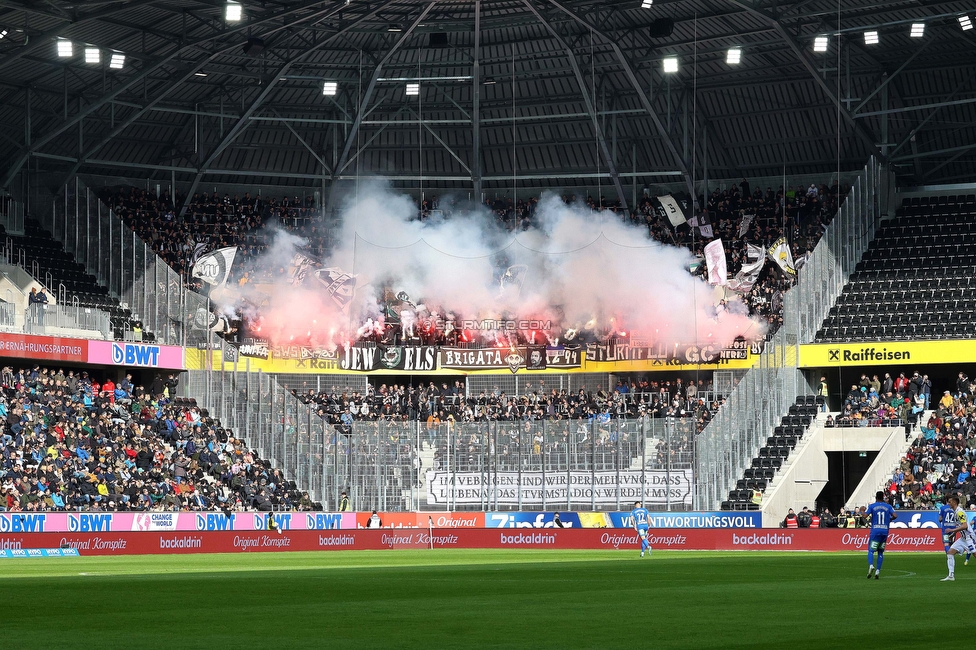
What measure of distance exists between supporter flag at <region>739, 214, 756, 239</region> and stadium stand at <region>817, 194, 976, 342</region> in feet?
17.3

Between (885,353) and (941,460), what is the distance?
7.67m

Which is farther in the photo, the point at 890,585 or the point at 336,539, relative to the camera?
the point at 336,539

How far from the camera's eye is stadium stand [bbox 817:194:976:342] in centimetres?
5519

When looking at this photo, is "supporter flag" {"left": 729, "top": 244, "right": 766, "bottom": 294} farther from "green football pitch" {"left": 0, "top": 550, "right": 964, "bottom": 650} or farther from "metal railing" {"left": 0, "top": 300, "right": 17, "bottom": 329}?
"metal railing" {"left": 0, "top": 300, "right": 17, "bottom": 329}

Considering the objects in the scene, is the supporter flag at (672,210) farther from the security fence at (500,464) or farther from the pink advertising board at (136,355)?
the pink advertising board at (136,355)

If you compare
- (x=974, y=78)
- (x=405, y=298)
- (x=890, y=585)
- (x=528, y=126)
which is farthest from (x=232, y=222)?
(x=890, y=585)

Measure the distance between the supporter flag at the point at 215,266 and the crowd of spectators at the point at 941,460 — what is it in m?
28.9

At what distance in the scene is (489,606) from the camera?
774 inches

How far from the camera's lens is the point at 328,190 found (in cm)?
6688

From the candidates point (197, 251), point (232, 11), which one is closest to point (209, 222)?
point (197, 251)

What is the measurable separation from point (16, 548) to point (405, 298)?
84.1 ft

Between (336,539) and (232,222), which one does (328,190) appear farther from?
(336,539)

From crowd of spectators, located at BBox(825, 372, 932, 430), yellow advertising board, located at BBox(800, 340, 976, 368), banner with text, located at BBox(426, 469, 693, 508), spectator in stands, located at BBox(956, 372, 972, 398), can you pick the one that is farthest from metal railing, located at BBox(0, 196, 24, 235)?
spectator in stands, located at BBox(956, 372, 972, 398)

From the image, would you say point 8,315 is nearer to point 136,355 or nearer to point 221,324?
point 136,355
